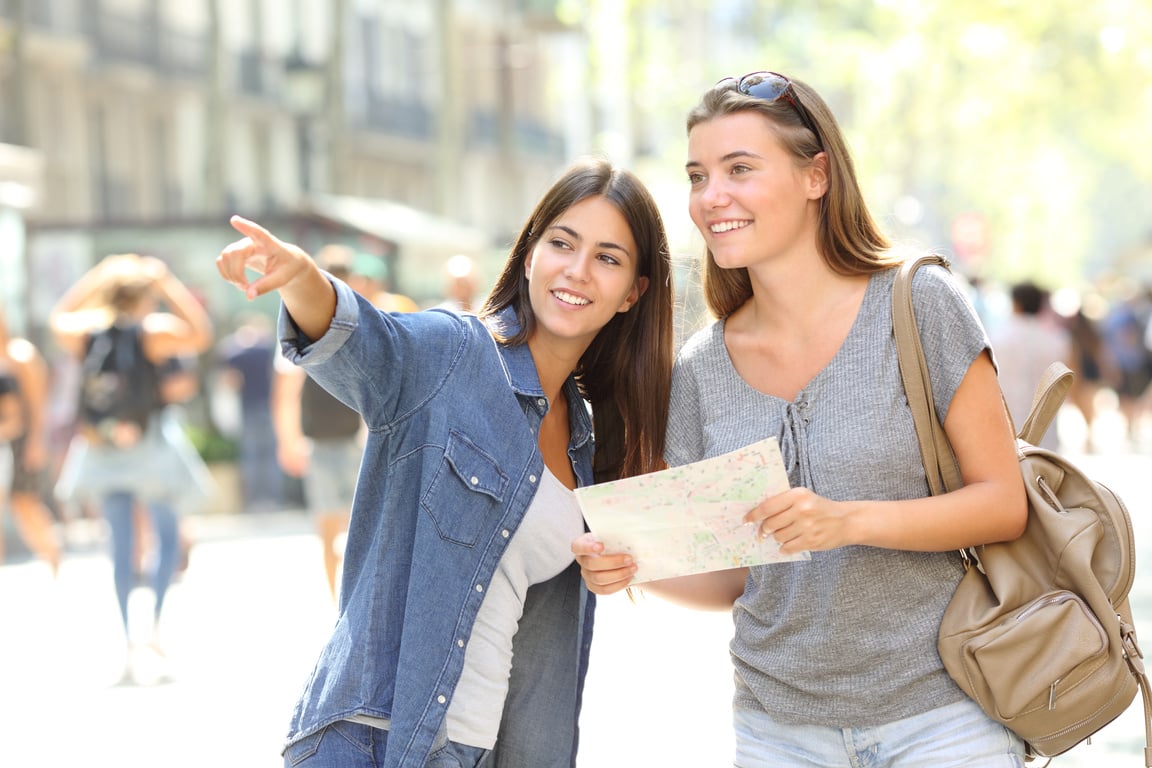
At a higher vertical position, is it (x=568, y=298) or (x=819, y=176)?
(x=819, y=176)

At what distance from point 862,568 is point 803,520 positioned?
0.33m

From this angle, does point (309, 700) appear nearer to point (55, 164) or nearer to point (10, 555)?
point (10, 555)

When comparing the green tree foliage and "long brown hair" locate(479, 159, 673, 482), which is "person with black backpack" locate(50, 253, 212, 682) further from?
"long brown hair" locate(479, 159, 673, 482)

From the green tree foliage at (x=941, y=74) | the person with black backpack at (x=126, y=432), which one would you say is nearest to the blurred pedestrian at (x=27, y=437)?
the person with black backpack at (x=126, y=432)

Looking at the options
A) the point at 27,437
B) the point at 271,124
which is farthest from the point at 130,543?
the point at 271,124

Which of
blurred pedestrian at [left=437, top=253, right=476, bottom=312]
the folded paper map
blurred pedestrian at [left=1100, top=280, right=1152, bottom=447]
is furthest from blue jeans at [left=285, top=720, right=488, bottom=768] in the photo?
blurred pedestrian at [left=1100, top=280, right=1152, bottom=447]

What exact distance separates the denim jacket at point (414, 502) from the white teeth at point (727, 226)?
506 millimetres

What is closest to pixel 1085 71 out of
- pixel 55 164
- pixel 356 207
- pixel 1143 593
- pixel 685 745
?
pixel 356 207

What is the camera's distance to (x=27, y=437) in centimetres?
983

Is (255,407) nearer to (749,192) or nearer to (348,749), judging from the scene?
(348,749)

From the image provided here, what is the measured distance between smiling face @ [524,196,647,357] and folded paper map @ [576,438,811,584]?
610 mm

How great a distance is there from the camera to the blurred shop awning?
1815 centimetres

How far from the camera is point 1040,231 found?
6006 cm

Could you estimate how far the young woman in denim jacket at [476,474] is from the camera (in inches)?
120
